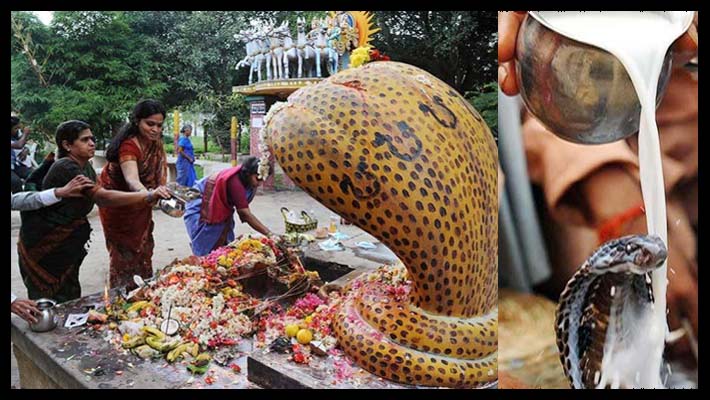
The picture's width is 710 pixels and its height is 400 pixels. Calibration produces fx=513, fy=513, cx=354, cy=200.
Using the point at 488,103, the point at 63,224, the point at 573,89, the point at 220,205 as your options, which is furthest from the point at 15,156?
the point at 573,89

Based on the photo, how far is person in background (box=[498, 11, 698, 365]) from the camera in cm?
192

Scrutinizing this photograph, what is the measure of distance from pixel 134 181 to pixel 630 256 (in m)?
2.40

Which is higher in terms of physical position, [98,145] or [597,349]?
[98,145]

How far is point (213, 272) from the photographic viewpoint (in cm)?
287

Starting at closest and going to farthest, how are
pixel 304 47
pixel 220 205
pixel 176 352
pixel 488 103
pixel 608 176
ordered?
pixel 608 176 < pixel 176 352 < pixel 488 103 < pixel 304 47 < pixel 220 205

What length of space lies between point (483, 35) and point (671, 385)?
67.2 inches

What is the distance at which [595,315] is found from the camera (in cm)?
197

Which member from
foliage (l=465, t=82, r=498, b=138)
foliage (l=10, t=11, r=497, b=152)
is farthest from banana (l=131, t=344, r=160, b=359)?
foliage (l=465, t=82, r=498, b=138)

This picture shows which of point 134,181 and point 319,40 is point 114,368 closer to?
point 134,181

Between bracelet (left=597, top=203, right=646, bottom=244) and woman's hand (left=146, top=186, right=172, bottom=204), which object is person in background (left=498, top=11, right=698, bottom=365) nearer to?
bracelet (left=597, top=203, right=646, bottom=244)

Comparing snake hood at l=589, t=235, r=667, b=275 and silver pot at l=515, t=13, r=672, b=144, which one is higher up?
silver pot at l=515, t=13, r=672, b=144

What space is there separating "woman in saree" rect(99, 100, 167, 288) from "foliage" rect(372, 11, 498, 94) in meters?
1.33
